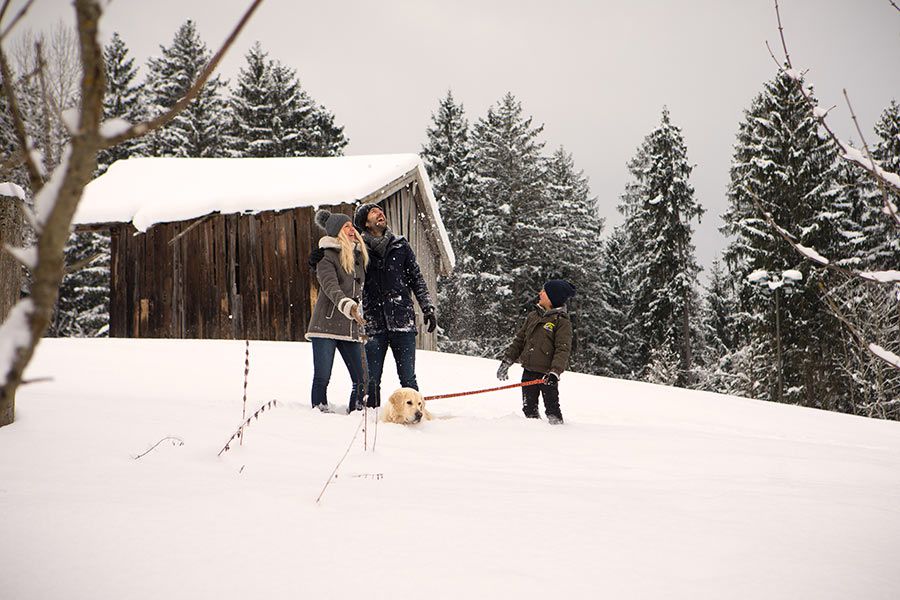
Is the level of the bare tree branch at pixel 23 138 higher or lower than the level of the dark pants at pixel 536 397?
higher

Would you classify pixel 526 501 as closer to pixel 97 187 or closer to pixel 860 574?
pixel 860 574

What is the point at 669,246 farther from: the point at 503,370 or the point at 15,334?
the point at 15,334

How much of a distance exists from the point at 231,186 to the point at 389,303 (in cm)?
954

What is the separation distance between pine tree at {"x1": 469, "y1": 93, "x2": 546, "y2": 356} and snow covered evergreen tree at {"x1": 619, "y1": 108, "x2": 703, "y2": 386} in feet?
17.4

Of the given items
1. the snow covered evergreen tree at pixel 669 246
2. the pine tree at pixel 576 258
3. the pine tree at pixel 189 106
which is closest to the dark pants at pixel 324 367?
the pine tree at pixel 189 106

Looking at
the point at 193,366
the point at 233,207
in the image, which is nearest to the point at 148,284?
the point at 233,207

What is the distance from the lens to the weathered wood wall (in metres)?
12.7

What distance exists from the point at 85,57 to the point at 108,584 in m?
1.26

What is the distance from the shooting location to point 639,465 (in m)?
3.55

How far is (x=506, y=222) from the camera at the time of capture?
3031 centimetres

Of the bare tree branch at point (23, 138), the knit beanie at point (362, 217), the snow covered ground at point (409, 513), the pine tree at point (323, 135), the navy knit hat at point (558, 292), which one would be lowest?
the snow covered ground at point (409, 513)

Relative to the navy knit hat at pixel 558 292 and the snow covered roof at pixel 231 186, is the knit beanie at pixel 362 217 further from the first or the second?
the snow covered roof at pixel 231 186

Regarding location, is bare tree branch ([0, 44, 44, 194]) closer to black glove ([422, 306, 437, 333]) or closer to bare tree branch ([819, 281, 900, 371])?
bare tree branch ([819, 281, 900, 371])

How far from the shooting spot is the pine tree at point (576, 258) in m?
30.5
